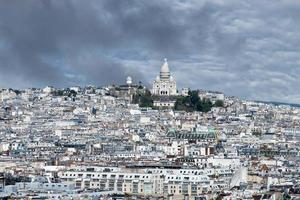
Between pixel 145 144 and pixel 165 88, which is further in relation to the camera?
pixel 165 88

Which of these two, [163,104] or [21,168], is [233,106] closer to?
[163,104]

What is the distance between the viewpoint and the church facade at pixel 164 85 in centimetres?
12075

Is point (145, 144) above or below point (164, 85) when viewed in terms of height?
below

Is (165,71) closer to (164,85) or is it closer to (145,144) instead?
(164,85)

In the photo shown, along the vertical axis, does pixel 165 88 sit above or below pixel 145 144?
above

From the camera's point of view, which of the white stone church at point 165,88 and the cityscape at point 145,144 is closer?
the cityscape at point 145,144

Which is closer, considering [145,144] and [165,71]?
[145,144]

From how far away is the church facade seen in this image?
120750 millimetres

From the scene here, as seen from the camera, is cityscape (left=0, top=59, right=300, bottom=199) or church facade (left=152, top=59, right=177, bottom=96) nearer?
cityscape (left=0, top=59, right=300, bottom=199)

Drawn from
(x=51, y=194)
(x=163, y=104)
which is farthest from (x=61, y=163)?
(x=163, y=104)

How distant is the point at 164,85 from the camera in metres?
123

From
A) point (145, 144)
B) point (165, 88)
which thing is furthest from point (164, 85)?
point (145, 144)

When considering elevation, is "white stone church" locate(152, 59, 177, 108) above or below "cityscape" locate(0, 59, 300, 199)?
above

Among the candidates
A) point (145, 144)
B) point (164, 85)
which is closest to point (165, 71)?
point (164, 85)
